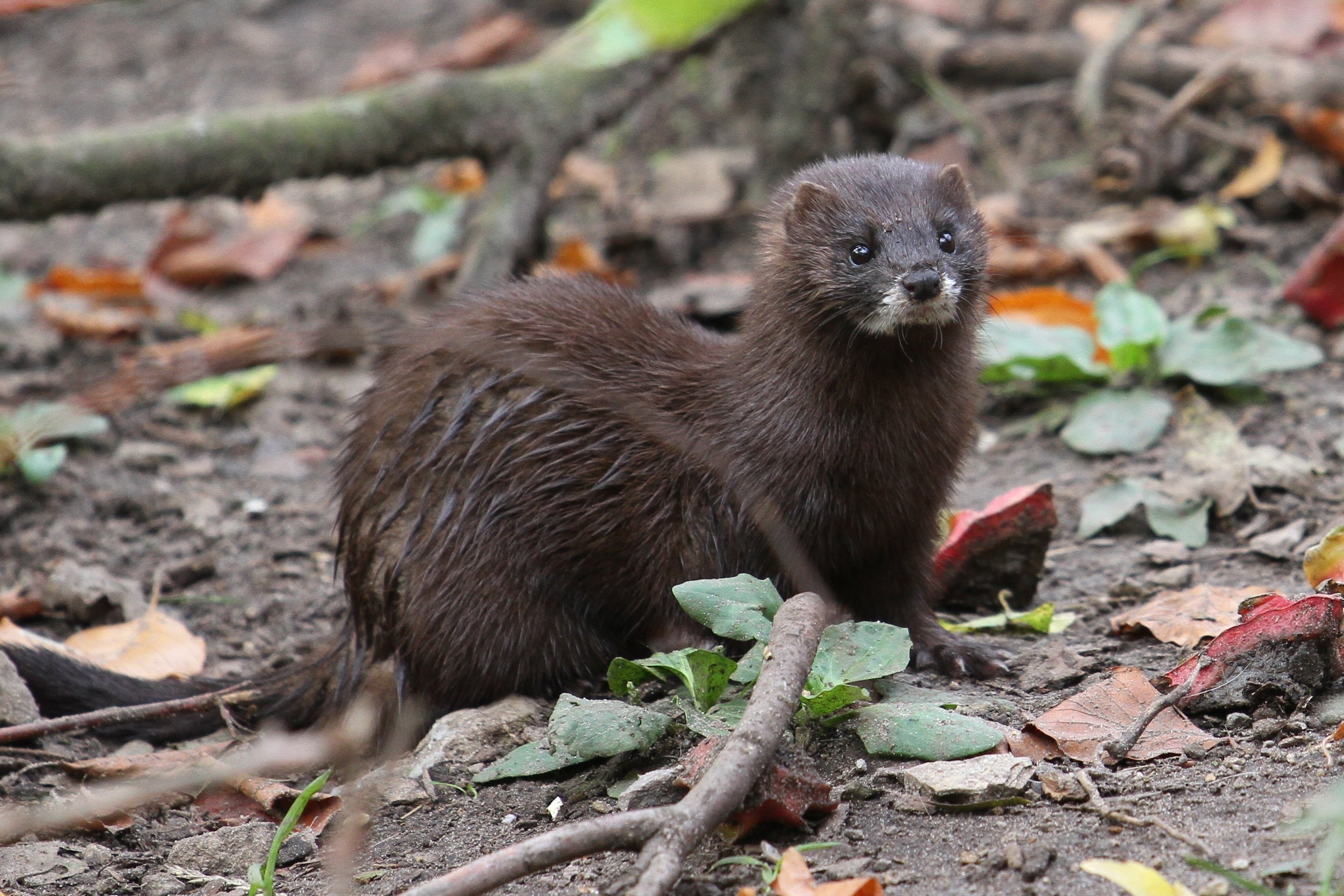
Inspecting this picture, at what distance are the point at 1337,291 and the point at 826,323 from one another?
8.49ft

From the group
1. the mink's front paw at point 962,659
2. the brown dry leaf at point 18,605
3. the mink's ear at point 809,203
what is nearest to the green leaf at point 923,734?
the mink's front paw at point 962,659

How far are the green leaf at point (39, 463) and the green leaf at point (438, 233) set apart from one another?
2.33 metres

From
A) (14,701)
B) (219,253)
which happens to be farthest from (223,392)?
(14,701)

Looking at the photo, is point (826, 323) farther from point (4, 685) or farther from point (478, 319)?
point (4, 685)

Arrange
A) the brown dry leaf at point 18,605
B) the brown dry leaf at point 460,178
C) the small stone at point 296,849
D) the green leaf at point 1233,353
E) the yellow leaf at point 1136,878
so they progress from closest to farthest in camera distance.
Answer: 1. the yellow leaf at point 1136,878
2. the small stone at point 296,849
3. the brown dry leaf at point 18,605
4. the green leaf at point 1233,353
5. the brown dry leaf at point 460,178

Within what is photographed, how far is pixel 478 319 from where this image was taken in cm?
418

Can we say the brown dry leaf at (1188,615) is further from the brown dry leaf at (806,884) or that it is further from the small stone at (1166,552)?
the brown dry leaf at (806,884)

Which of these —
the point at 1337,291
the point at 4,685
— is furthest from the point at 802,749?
the point at 1337,291

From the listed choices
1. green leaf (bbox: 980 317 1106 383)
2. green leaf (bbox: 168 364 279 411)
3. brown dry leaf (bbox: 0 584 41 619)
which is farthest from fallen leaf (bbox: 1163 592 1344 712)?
green leaf (bbox: 168 364 279 411)

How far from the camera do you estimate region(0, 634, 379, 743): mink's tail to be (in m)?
3.96

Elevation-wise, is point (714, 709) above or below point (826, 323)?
below

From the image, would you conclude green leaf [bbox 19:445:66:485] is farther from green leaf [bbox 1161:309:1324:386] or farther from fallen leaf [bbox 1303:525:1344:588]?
fallen leaf [bbox 1303:525:1344:588]

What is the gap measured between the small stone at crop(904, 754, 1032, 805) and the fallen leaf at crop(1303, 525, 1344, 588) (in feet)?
3.20

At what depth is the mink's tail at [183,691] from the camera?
13.0 feet
